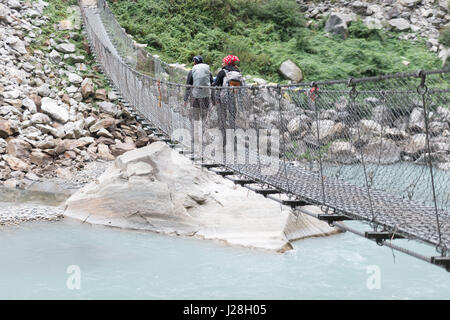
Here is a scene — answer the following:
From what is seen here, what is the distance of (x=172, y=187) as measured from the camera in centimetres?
650

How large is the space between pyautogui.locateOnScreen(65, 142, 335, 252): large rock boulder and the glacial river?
17 centimetres

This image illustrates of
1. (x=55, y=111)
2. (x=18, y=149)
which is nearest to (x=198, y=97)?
(x=18, y=149)

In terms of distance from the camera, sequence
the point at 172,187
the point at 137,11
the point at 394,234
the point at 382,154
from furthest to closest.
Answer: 1. the point at 137,11
2. the point at 172,187
3. the point at 382,154
4. the point at 394,234

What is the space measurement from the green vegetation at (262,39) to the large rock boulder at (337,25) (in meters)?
0.25

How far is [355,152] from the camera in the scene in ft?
11.1

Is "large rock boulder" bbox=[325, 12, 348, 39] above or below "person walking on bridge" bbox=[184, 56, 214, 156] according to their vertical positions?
above

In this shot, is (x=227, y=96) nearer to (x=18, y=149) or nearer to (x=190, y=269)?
(x=190, y=269)

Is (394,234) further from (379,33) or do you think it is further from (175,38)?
(379,33)

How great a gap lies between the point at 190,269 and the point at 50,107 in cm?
569

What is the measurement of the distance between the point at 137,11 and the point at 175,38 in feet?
5.35

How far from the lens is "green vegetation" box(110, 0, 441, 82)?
38.9 feet

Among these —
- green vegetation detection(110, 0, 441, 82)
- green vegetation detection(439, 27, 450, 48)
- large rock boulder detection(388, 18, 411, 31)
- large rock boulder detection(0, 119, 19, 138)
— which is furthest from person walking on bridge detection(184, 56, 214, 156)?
large rock boulder detection(388, 18, 411, 31)

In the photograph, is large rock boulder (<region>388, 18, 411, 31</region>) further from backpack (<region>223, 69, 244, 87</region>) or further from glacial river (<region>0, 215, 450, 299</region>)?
backpack (<region>223, 69, 244, 87</region>)
